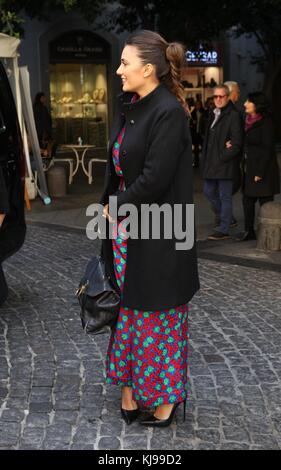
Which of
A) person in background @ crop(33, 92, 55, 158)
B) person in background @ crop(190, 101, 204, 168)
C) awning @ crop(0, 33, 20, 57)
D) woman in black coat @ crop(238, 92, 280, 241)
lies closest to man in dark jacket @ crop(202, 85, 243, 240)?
woman in black coat @ crop(238, 92, 280, 241)

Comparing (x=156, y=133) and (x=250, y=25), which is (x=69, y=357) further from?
(x=250, y=25)

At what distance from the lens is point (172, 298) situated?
11.5 feet

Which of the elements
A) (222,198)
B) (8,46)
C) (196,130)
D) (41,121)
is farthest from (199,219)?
(196,130)

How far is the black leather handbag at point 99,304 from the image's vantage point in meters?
3.59

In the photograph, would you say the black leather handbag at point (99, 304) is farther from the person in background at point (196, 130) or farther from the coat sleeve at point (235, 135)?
the person in background at point (196, 130)

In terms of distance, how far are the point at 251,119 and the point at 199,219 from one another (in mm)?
2189

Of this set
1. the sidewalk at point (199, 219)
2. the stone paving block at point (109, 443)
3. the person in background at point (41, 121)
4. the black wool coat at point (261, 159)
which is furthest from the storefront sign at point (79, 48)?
the stone paving block at point (109, 443)

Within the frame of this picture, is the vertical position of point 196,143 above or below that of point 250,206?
below

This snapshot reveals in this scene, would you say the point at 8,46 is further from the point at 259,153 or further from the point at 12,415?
the point at 12,415

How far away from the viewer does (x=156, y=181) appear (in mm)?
3326

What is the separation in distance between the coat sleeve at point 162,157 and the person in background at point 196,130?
15114 millimetres

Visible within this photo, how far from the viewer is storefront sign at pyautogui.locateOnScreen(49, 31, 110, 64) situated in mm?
24109

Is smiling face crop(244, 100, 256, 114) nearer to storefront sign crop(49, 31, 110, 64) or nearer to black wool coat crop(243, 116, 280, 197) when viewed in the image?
black wool coat crop(243, 116, 280, 197)

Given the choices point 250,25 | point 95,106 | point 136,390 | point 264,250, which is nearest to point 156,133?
point 136,390
